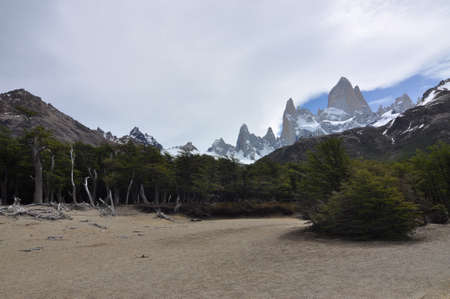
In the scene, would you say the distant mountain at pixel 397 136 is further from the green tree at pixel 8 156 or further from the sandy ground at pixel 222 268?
the sandy ground at pixel 222 268

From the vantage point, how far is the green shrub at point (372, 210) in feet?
40.1

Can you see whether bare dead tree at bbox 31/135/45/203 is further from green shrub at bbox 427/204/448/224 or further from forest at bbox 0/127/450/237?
green shrub at bbox 427/204/448/224

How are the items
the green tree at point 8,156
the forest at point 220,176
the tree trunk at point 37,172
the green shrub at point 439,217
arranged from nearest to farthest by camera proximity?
the forest at point 220,176 → the green shrub at point 439,217 → the tree trunk at point 37,172 → the green tree at point 8,156

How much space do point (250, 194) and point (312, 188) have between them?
3040cm

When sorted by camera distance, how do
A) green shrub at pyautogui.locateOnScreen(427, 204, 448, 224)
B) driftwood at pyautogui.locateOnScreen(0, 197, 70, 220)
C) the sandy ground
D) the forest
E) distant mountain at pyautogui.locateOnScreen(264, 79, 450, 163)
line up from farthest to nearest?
distant mountain at pyautogui.locateOnScreen(264, 79, 450, 163), green shrub at pyautogui.locateOnScreen(427, 204, 448, 224), driftwood at pyautogui.locateOnScreen(0, 197, 70, 220), the forest, the sandy ground

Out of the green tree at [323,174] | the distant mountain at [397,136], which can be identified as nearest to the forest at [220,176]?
the green tree at [323,174]

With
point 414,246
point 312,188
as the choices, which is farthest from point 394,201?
point 312,188

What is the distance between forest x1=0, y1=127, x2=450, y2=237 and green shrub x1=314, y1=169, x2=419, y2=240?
0.07 meters

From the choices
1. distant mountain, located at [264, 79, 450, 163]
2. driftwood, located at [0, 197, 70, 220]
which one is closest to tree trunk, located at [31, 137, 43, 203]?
driftwood, located at [0, 197, 70, 220]

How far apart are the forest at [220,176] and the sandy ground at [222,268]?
136 inches

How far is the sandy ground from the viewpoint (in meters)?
5.72

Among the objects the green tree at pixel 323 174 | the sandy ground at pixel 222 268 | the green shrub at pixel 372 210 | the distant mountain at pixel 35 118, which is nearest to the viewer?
the sandy ground at pixel 222 268

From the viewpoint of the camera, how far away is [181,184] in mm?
42438

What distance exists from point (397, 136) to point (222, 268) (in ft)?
472
